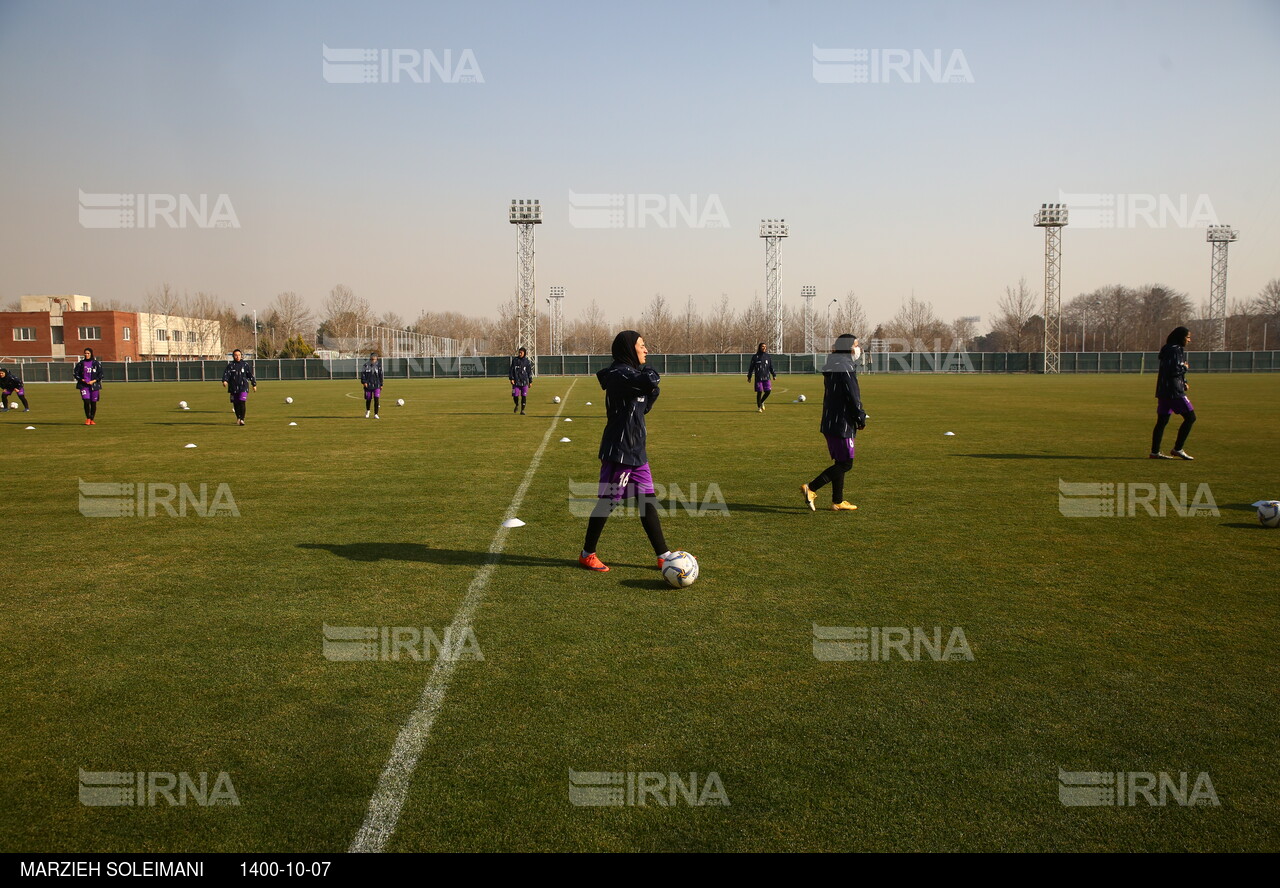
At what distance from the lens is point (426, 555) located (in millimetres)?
7953

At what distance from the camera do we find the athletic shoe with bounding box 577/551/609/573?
7336mm

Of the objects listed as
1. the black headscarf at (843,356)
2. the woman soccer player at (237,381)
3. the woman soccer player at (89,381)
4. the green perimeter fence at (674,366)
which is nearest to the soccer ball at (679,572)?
the black headscarf at (843,356)

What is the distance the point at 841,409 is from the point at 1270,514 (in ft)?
15.1

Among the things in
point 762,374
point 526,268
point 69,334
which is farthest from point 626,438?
point 69,334

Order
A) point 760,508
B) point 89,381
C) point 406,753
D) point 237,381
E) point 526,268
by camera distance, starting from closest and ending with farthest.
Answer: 1. point 406,753
2. point 760,508
3. point 237,381
4. point 89,381
5. point 526,268

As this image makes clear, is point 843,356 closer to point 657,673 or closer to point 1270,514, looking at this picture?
point 1270,514

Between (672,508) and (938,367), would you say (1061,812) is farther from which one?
(938,367)

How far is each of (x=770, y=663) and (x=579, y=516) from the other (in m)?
4.88

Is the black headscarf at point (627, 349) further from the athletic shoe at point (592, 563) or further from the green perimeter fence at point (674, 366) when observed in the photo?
the green perimeter fence at point (674, 366)

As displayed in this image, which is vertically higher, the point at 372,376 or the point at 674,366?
the point at 674,366

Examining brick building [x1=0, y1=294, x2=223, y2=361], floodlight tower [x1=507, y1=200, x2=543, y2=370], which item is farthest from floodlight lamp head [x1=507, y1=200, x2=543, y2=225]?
brick building [x1=0, y1=294, x2=223, y2=361]

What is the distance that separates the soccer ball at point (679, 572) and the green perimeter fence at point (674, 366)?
59871 millimetres

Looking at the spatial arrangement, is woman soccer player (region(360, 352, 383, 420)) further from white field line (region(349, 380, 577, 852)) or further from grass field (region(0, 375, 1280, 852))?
white field line (region(349, 380, 577, 852))

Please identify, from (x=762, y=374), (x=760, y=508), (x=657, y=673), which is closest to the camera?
(x=657, y=673)
